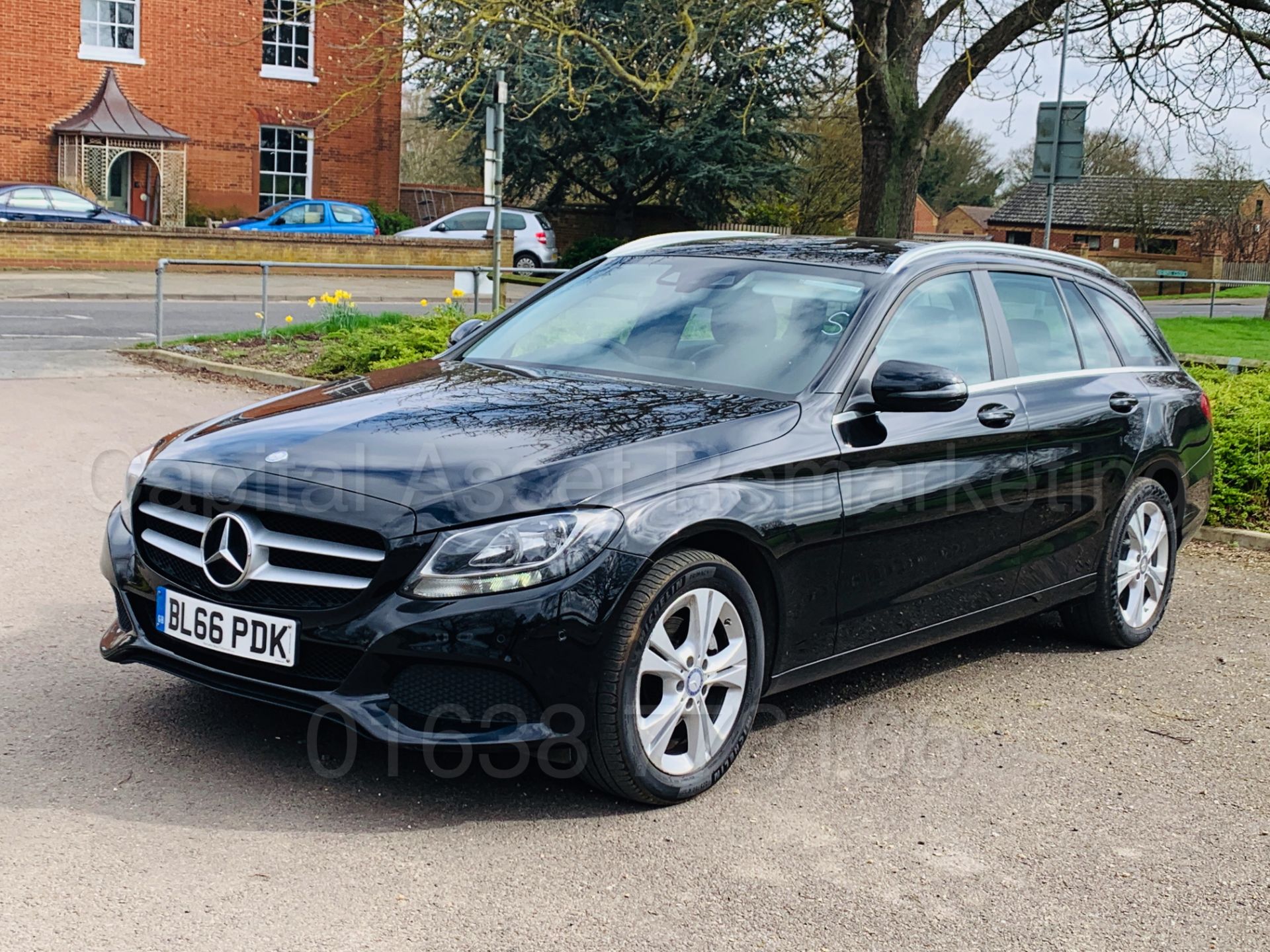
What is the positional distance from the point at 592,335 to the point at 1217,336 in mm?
24820

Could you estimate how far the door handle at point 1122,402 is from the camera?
6281 mm

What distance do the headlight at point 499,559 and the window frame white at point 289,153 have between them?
3680 cm

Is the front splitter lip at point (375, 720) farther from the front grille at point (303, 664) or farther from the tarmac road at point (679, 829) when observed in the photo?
the tarmac road at point (679, 829)

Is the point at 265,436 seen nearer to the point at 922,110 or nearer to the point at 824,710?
the point at 824,710

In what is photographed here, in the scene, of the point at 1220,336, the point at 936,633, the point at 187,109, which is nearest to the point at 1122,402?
the point at 936,633

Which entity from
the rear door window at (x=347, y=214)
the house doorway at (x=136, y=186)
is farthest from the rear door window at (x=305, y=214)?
the house doorway at (x=136, y=186)

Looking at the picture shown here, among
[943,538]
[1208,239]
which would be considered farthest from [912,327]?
[1208,239]

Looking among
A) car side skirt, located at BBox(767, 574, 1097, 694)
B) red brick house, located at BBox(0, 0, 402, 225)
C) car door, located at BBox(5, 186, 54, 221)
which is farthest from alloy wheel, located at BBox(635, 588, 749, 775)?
red brick house, located at BBox(0, 0, 402, 225)

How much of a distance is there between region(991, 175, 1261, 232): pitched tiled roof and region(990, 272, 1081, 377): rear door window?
168ft

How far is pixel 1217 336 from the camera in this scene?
27.7m

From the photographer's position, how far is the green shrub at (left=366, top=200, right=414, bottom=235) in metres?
39.9

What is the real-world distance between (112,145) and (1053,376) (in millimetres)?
34425

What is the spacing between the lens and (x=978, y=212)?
96.9 metres

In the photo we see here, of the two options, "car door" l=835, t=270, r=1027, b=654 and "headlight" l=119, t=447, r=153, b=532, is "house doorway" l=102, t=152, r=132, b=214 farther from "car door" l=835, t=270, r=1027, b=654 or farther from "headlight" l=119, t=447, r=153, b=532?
"car door" l=835, t=270, r=1027, b=654
